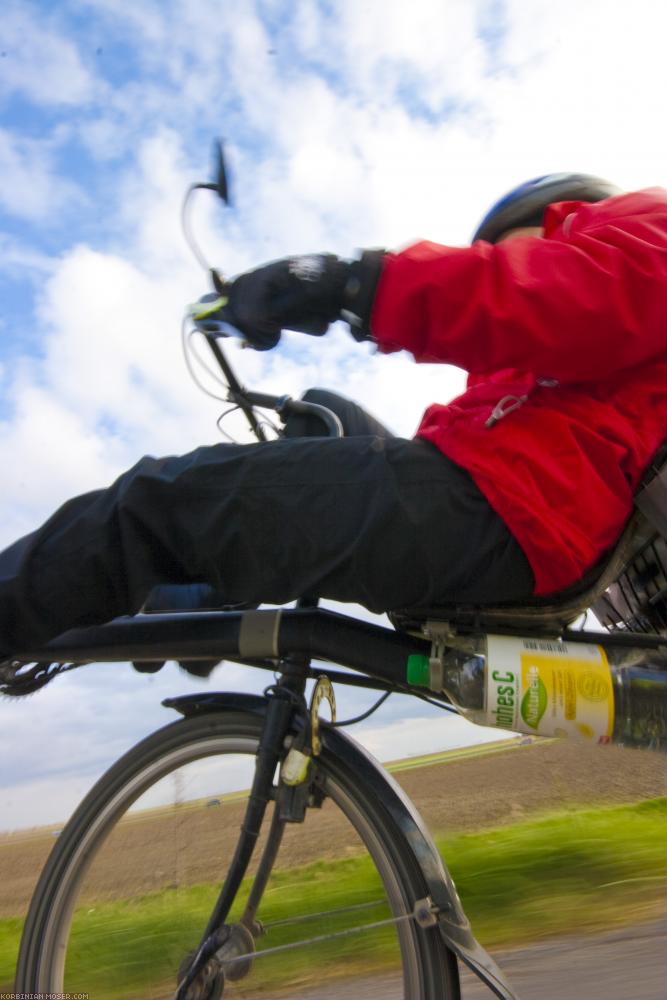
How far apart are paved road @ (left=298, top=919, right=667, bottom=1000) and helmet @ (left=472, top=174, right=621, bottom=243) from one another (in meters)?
1.77

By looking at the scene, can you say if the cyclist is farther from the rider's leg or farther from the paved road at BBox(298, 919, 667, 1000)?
the paved road at BBox(298, 919, 667, 1000)

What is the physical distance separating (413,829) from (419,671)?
296 mm

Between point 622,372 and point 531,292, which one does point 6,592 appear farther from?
point 622,372

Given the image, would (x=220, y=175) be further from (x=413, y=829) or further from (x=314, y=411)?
(x=413, y=829)

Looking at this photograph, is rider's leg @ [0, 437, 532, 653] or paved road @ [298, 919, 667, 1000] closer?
rider's leg @ [0, 437, 532, 653]

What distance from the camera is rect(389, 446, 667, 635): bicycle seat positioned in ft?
4.83

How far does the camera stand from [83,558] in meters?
1.51

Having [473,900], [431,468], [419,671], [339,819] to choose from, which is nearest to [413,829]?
[339,819]

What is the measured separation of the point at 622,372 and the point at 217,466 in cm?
79

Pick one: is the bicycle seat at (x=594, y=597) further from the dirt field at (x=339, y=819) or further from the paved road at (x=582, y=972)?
the paved road at (x=582, y=972)

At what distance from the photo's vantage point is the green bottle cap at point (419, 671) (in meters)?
1.54

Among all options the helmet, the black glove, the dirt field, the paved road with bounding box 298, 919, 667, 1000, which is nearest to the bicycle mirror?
the black glove

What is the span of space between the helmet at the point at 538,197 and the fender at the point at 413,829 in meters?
1.23

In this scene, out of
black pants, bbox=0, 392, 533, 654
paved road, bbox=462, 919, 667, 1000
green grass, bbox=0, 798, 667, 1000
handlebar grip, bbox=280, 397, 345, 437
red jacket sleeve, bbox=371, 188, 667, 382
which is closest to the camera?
red jacket sleeve, bbox=371, 188, 667, 382
